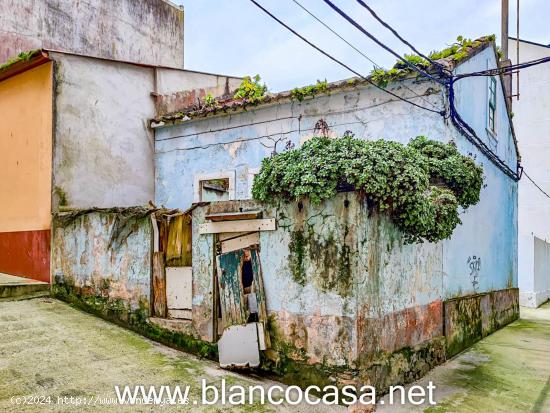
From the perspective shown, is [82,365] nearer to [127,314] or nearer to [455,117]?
[127,314]

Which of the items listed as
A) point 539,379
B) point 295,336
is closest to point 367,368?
point 295,336

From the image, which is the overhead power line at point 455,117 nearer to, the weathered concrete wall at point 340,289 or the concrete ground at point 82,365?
the weathered concrete wall at point 340,289

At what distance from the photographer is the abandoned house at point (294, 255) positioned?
495 centimetres

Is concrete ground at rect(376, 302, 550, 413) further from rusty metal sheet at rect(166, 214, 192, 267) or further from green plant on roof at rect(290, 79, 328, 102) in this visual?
green plant on roof at rect(290, 79, 328, 102)

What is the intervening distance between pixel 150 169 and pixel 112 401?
6.65 m

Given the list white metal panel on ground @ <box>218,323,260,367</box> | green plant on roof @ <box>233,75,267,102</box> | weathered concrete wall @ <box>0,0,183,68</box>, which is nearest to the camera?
white metal panel on ground @ <box>218,323,260,367</box>

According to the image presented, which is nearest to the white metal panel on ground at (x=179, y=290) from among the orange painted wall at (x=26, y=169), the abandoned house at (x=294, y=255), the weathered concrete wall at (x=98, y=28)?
the abandoned house at (x=294, y=255)

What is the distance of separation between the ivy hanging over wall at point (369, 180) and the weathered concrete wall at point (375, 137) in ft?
5.74

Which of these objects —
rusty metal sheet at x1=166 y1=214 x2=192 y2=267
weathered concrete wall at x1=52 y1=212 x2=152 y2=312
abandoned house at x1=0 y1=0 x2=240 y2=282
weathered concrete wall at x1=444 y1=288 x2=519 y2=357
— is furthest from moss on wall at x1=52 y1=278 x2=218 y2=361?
weathered concrete wall at x1=444 y1=288 x2=519 y2=357

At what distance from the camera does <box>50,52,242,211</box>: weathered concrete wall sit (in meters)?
8.43

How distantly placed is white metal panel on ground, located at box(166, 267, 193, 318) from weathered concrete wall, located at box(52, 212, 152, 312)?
1.19ft

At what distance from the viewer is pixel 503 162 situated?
1073 centimetres

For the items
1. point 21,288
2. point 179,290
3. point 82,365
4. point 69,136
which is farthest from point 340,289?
point 69,136

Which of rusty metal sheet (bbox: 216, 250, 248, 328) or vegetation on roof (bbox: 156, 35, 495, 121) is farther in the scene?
vegetation on roof (bbox: 156, 35, 495, 121)
